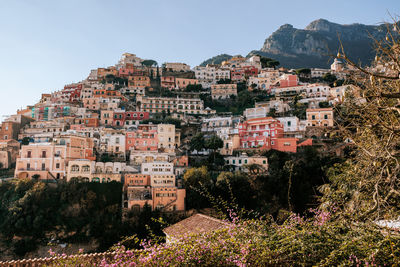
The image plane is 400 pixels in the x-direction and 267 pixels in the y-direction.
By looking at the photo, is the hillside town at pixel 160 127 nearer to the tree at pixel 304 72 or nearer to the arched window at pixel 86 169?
the arched window at pixel 86 169

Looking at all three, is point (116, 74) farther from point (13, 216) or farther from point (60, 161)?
point (13, 216)

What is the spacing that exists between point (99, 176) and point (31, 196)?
6.31 metres

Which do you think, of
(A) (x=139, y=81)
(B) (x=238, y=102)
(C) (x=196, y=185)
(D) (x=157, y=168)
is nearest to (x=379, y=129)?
(C) (x=196, y=185)

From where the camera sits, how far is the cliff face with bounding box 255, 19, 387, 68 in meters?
129

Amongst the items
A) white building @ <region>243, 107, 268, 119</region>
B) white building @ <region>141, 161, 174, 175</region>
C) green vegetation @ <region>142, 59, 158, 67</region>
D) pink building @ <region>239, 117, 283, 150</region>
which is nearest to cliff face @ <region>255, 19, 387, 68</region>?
green vegetation @ <region>142, 59, 158, 67</region>

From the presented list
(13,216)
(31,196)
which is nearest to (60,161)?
(31,196)

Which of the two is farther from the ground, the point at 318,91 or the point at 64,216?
the point at 318,91

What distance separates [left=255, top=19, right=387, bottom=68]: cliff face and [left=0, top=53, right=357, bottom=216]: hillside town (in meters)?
69.6

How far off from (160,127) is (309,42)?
12820 cm

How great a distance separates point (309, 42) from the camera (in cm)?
14438

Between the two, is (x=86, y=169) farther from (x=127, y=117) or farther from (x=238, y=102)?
(x=238, y=102)

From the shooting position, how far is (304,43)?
145375mm

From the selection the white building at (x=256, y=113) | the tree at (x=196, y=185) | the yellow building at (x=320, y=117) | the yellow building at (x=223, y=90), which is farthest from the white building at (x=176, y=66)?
the tree at (x=196, y=185)

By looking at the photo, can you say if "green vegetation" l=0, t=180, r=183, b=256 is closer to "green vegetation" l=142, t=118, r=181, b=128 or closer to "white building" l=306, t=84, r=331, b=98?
"green vegetation" l=142, t=118, r=181, b=128
